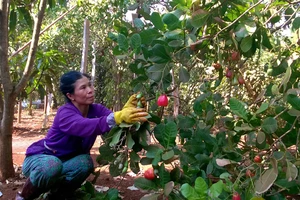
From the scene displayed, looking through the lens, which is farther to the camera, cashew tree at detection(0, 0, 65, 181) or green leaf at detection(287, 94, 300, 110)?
cashew tree at detection(0, 0, 65, 181)

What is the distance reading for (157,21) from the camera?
1757 mm

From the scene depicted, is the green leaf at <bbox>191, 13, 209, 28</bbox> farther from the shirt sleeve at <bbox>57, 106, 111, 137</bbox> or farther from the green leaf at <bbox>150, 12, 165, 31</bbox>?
the shirt sleeve at <bbox>57, 106, 111, 137</bbox>

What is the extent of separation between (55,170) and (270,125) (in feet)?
4.75

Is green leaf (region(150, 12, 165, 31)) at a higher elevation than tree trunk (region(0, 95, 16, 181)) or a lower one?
higher

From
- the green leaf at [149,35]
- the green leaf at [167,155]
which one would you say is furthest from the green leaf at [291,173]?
the green leaf at [149,35]

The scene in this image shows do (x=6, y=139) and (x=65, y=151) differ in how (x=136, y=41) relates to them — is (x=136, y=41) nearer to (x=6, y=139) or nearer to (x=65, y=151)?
(x=65, y=151)

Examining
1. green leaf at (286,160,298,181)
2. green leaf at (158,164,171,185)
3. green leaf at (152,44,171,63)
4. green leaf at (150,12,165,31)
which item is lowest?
green leaf at (158,164,171,185)

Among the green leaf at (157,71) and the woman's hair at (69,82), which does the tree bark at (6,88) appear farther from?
the green leaf at (157,71)

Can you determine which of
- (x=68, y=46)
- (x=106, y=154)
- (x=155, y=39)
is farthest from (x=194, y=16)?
(x=68, y=46)

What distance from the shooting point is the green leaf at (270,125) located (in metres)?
1.29

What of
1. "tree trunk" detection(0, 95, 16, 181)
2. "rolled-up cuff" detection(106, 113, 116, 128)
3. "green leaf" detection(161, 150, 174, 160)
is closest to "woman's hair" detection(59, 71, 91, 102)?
"rolled-up cuff" detection(106, 113, 116, 128)

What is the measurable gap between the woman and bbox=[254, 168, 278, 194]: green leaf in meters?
1.16

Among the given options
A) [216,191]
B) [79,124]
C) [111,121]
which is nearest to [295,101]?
[216,191]

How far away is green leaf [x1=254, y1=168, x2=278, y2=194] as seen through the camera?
44.4 inches
